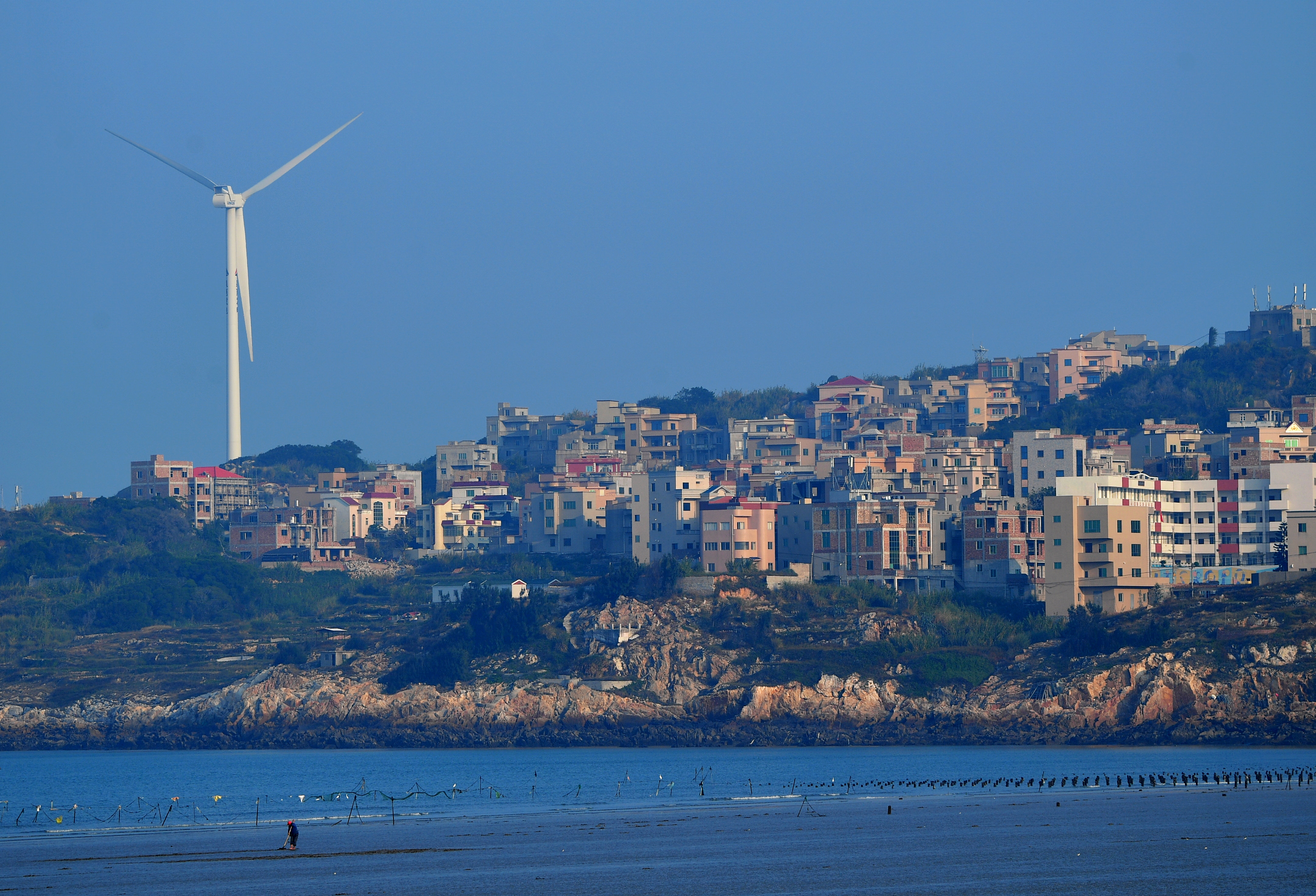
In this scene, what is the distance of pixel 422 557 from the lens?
131500mm

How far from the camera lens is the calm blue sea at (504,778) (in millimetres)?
68625

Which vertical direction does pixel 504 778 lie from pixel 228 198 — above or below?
below

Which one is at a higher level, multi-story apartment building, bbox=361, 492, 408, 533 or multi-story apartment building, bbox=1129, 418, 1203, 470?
multi-story apartment building, bbox=1129, 418, 1203, 470

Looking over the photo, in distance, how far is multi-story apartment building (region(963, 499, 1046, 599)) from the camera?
10012 centimetres

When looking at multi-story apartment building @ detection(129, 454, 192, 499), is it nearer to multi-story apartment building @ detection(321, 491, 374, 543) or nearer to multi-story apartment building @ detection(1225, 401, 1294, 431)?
multi-story apartment building @ detection(321, 491, 374, 543)

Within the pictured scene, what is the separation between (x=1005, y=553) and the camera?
101m

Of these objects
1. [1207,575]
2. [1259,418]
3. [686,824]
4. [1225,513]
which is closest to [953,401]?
[1259,418]

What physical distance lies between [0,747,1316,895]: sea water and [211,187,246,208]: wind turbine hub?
54724mm

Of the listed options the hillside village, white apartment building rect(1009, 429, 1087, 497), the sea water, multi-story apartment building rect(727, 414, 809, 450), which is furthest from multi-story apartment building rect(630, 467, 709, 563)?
multi-story apartment building rect(727, 414, 809, 450)

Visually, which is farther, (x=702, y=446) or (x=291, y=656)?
(x=702, y=446)

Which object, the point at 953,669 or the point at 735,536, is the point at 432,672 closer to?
the point at 735,536

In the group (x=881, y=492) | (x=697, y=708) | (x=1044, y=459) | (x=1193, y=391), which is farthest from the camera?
(x=1193, y=391)

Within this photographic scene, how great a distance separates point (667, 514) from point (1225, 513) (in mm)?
30636

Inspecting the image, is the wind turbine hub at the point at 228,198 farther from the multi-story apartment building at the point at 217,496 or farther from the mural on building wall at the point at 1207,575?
the mural on building wall at the point at 1207,575
